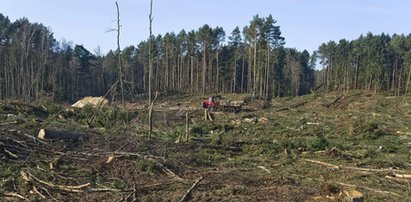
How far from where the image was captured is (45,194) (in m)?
8.28

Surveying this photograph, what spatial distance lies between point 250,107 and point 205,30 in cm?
3689

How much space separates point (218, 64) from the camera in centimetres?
7462

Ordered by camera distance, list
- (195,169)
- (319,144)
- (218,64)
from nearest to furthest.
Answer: (195,169)
(319,144)
(218,64)

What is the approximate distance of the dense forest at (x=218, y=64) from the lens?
6197cm

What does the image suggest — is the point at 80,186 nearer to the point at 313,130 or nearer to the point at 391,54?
the point at 313,130

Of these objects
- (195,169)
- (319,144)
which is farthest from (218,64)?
(195,169)

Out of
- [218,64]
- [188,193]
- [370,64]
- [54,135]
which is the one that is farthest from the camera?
[218,64]

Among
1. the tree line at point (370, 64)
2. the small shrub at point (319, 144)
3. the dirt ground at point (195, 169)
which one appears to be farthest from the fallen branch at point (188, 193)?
the tree line at point (370, 64)

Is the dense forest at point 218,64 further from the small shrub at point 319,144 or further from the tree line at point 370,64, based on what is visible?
the small shrub at point 319,144

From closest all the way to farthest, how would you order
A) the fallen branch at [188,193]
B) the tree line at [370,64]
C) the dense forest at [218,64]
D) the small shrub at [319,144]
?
the fallen branch at [188,193] → the small shrub at [319,144] → the dense forest at [218,64] → the tree line at [370,64]

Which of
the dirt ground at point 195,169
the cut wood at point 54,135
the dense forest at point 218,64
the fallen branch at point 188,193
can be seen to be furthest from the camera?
the dense forest at point 218,64

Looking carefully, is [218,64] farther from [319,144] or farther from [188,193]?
[188,193]

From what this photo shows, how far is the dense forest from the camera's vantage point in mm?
61969

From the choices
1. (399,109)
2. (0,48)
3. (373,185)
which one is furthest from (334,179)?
(0,48)
